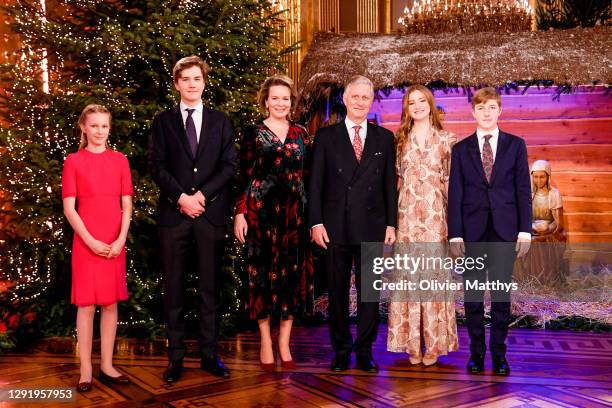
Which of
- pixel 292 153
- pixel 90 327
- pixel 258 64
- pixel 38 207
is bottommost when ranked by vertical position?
pixel 90 327

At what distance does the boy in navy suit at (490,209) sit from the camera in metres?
3.56

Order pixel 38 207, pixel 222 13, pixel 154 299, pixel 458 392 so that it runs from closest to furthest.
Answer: pixel 458 392 < pixel 38 207 < pixel 222 13 < pixel 154 299

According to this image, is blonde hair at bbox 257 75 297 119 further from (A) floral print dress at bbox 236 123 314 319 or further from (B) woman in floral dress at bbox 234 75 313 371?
(A) floral print dress at bbox 236 123 314 319

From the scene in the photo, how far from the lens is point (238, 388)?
3486mm

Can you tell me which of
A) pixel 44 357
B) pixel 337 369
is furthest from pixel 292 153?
pixel 44 357

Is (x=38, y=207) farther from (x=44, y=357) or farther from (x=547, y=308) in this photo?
(x=547, y=308)

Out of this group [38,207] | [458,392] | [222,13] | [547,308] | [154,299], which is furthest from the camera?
[547,308]

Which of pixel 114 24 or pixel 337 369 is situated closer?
pixel 337 369

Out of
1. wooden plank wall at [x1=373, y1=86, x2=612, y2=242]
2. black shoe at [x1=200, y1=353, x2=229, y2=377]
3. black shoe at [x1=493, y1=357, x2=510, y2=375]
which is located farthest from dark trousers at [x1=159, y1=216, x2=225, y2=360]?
wooden plank wall at [x1=373, y1=86, x2=612, y2=242]

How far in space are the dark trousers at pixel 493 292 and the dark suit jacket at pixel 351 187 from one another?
0.49 meters

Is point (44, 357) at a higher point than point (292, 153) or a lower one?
lower

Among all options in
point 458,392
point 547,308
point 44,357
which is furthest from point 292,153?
point 547,308

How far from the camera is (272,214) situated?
3.70 metres

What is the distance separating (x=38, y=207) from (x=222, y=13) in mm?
1679
